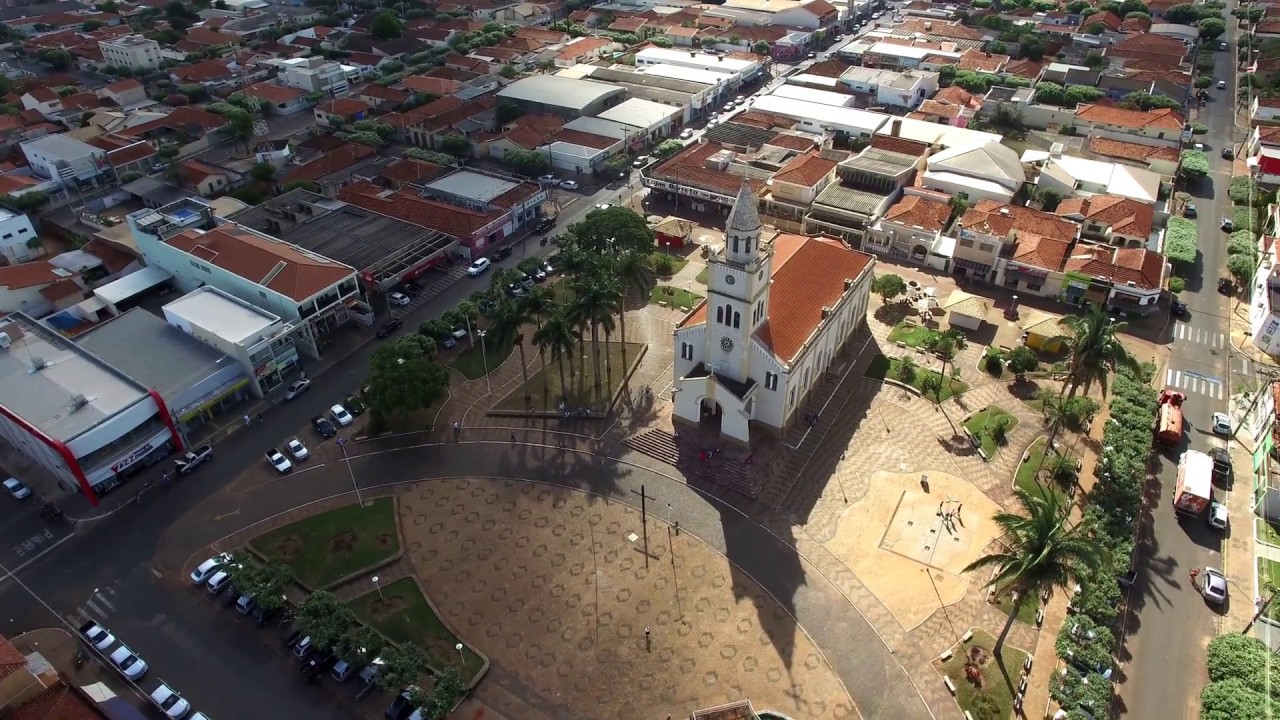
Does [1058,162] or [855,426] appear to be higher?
[1058,162]

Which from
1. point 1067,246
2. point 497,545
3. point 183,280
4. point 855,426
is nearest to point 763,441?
point 855,426

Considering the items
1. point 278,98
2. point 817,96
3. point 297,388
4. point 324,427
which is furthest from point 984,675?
point 278,98

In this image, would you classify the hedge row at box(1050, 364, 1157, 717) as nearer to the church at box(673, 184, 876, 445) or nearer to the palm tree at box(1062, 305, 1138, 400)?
the palm tree at box(1062, 305, 1138, 400)

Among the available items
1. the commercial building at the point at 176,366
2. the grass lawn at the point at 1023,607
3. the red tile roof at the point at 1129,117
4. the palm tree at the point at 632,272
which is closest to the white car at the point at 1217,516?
the grass lawn at the point at 1023,607

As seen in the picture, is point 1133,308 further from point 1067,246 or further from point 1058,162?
point 1058,162

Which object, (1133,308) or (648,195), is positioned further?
(648,195)
